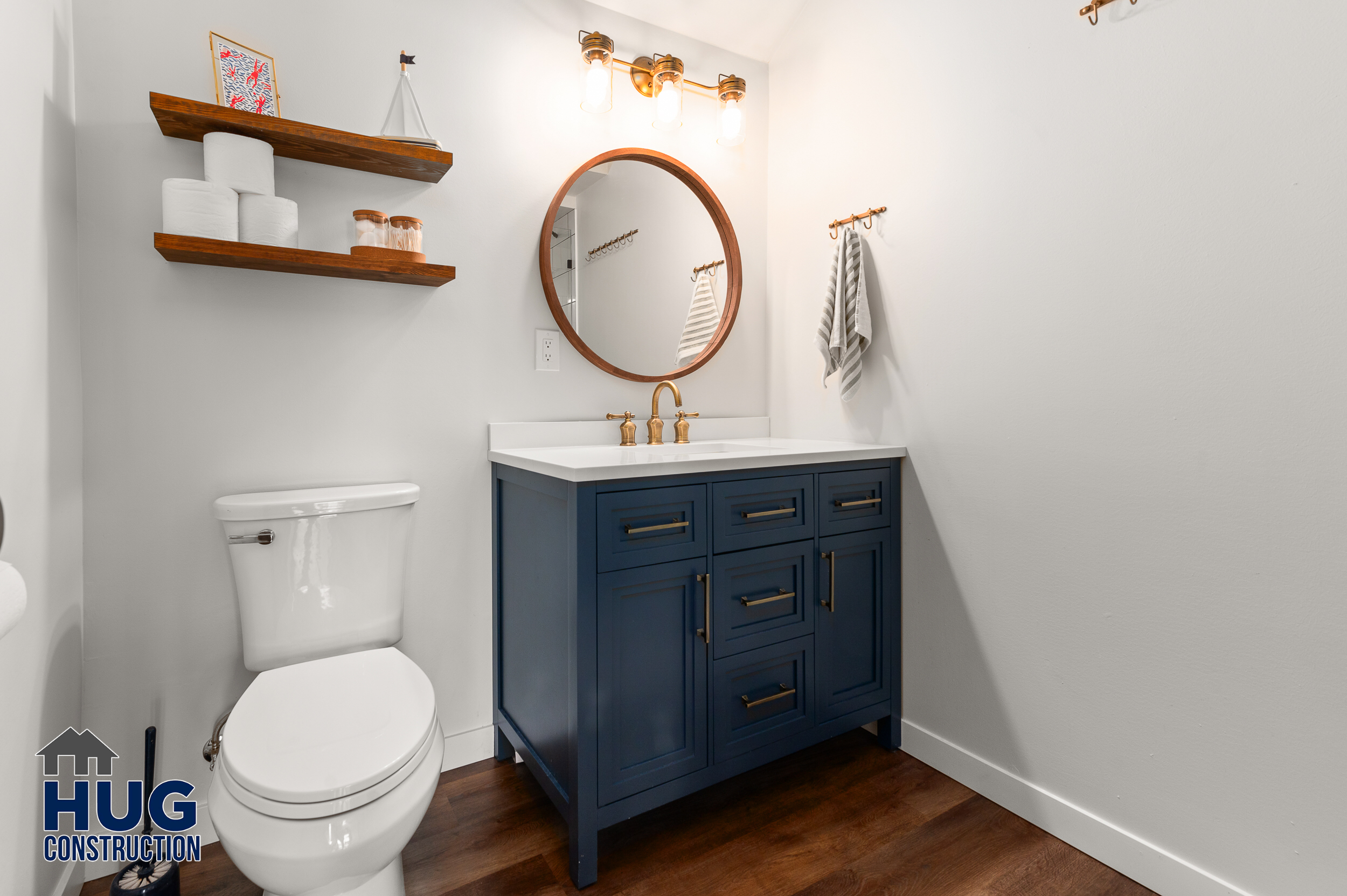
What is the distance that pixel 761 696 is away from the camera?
167 cm

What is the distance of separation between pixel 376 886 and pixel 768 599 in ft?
3.31

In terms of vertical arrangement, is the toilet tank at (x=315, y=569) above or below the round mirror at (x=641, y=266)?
below

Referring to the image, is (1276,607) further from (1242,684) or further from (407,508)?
(407,508)

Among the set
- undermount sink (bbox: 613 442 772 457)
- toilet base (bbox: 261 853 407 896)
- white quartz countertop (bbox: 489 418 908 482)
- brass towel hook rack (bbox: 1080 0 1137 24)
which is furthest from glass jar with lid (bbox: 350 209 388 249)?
brass towel hook rack (bbox: 1080 0 1137 24)

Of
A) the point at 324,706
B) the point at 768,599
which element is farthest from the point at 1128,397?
the point at 324,706

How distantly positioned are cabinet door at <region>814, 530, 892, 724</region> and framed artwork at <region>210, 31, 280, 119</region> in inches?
68.7

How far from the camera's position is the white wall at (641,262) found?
204 centimetres

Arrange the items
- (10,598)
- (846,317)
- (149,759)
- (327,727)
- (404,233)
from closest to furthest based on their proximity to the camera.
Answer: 1. (10,598)
2. (327,727)
3. (149,759)
4. (404,233)
5. (846,317)

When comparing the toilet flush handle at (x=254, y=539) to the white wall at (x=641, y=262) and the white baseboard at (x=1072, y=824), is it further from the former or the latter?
the white baseboard at (x=1072, y=824)

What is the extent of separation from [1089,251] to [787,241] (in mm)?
1075

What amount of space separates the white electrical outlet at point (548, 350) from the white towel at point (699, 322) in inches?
16.9

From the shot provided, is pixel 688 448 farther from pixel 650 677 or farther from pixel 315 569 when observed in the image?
pixel 315 569

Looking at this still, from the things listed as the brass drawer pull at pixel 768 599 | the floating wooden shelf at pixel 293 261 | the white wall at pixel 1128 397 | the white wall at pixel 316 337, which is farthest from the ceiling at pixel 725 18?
the brass drawer pull at pixel 768 599

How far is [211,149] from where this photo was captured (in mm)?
1418
